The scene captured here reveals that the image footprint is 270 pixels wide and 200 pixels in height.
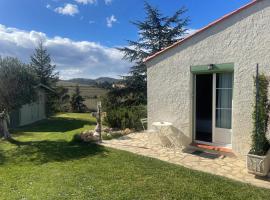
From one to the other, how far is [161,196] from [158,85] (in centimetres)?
554

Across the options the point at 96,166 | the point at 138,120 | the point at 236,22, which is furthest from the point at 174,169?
the point at 138,120

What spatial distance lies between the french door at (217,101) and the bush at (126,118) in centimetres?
454

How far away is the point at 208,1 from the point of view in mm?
13867

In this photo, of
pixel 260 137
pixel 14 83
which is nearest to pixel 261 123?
pixel 260 137

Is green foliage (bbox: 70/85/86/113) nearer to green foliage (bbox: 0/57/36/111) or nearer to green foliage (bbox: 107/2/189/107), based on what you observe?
green foliage (bbox: 107/2/189/107)

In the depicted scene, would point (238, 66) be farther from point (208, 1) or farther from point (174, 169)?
point (208, 1)

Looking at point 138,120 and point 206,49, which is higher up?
point 206,49

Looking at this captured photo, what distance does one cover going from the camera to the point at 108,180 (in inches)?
239

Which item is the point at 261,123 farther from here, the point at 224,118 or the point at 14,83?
the point at 14,83

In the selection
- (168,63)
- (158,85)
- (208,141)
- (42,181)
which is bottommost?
(42,181)

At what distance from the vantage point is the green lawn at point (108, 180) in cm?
523

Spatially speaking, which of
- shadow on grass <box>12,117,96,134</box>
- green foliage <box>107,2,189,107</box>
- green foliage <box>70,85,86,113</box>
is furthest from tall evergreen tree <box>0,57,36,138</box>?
green foliage <box>70,85,86,113</box>

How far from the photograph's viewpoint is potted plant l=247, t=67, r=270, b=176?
228 inches

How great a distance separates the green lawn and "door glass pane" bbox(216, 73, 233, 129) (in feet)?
8.70
